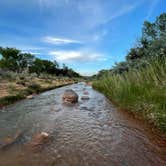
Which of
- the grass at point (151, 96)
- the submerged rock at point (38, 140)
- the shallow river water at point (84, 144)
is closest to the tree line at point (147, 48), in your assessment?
the grass at point (151, 96)

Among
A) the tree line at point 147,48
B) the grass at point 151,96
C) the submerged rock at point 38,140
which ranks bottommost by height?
the submerged rock at point 38,140

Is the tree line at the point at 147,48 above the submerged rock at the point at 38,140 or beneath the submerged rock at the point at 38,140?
above

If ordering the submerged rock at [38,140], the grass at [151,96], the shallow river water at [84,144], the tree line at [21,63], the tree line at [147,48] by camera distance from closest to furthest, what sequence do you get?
the shallow river water at [84,144]
the submerged rock at [38,140]
the grass at [151,96]
the tree line at [147,48]
the tree line at [21,63]

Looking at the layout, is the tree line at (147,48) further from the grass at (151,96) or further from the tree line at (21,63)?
the tree line at (21,63)

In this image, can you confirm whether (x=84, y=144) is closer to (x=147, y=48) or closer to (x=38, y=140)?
(x=38, y=140)

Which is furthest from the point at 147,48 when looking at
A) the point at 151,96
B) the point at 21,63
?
the point at 21,63

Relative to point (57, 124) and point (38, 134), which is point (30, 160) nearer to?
point (38, 134)

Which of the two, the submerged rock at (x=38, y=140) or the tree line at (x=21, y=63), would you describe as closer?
the submerged rock at (x=38, y=140)

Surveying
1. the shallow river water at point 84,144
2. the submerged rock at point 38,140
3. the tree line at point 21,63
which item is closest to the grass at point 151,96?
the shallow river water at point 84,144

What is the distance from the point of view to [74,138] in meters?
4.05

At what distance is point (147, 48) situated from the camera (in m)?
11.0

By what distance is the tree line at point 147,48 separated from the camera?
860 cm

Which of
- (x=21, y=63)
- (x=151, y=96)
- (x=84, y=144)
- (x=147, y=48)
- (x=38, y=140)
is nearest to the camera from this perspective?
(x=84, y=144)

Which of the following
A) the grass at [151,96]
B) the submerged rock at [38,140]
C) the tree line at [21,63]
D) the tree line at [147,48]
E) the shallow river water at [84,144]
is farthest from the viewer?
the tree line at [21,63]
